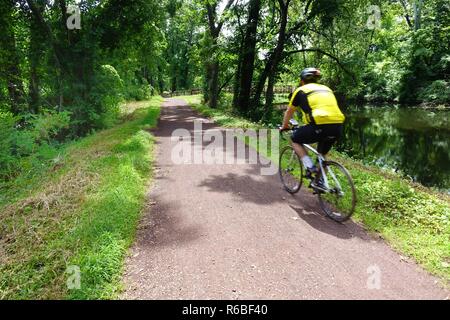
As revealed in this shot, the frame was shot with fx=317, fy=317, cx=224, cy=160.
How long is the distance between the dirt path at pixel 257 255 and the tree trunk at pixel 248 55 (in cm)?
1525

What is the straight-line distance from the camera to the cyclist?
17.1 ft

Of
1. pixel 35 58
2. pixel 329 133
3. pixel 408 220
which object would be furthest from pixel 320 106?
pixel 35 58

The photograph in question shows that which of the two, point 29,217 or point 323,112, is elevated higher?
point 323,112

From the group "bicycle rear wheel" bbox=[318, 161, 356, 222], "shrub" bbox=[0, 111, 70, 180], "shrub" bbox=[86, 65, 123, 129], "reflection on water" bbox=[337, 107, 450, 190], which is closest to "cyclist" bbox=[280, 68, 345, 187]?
"bicycle rear wheel" bbox=[318, 161, 356, 222]

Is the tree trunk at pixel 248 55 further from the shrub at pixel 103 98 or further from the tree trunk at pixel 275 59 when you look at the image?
the shrub at pixel 103 98

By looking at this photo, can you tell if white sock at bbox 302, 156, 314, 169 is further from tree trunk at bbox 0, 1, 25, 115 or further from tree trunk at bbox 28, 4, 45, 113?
tree trunk at bbox 0, 1, 25, 115

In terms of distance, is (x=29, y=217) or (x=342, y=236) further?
(x=29, y=217)

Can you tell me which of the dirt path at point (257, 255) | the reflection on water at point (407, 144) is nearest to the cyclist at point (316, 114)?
the dirt path at point (257, 255)

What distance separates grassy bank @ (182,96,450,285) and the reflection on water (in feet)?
18.4

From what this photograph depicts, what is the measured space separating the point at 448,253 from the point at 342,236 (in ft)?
4.49

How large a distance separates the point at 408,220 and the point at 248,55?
55.3 ft

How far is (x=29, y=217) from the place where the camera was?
564 cm

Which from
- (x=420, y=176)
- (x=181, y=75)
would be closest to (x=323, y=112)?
(x=420, y=176)

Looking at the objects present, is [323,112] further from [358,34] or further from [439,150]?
[358,34]
